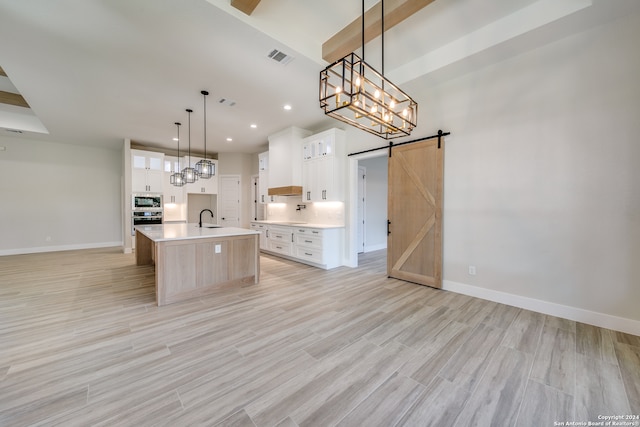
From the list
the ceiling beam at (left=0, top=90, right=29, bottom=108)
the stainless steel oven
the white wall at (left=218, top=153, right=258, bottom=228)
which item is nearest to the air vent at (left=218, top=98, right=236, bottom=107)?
the white wall at (left=218, top=153, right=258, bottom=228)

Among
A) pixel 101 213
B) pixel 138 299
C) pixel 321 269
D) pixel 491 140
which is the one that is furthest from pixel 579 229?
pixel 101 213

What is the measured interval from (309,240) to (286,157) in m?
2.27

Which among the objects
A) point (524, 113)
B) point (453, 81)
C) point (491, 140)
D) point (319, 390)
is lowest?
point (319, 390)

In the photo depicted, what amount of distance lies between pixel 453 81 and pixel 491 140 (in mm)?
1093

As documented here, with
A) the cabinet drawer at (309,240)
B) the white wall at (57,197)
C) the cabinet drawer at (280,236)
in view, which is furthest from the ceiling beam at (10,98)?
the cabinet drawer at (309,240)

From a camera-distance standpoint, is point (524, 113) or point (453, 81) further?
point (453, 81)

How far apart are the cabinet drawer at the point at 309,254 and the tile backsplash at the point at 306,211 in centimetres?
84

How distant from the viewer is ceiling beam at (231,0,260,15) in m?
2.31

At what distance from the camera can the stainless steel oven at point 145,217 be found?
6.95 m

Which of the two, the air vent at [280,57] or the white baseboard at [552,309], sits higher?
the air vent at [280,57]

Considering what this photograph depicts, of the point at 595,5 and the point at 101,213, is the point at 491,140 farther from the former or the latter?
the point at 101,213

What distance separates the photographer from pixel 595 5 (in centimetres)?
233

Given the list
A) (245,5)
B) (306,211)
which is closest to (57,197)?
(306,211)

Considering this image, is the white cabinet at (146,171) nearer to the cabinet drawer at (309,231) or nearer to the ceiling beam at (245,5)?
the cabinet drawer at (309,231)
